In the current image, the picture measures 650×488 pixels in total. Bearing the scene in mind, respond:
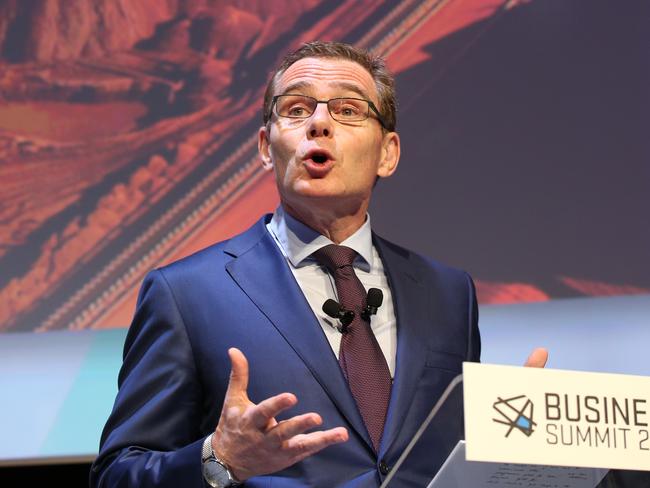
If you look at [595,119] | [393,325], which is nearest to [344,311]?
[393,325]

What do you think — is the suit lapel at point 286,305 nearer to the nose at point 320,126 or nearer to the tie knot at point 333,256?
the tie knot at point 333,256

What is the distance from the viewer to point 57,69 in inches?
135

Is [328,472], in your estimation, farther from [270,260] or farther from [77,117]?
[77,117]

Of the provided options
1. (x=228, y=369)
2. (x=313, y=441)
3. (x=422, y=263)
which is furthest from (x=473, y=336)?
(x=313, y=441)

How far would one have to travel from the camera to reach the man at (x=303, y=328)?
1936 millimetres

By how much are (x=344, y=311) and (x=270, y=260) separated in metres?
0.25

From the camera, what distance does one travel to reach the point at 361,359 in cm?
213

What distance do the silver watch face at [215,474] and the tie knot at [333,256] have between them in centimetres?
73

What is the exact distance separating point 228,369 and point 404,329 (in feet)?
1.42

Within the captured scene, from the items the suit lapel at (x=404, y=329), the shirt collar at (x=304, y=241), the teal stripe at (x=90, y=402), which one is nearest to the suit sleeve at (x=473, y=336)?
the suit lapel at (x=404, y=329)

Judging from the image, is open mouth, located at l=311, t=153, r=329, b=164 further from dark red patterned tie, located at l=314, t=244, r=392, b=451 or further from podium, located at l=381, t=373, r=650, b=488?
podium, located at l=381, t=373, r=650, b=488

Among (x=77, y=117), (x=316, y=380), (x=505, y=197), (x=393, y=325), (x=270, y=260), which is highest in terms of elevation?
(x=77, y=117)

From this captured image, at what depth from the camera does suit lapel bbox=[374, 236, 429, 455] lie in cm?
204

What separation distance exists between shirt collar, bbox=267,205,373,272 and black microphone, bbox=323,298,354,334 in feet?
0.72
